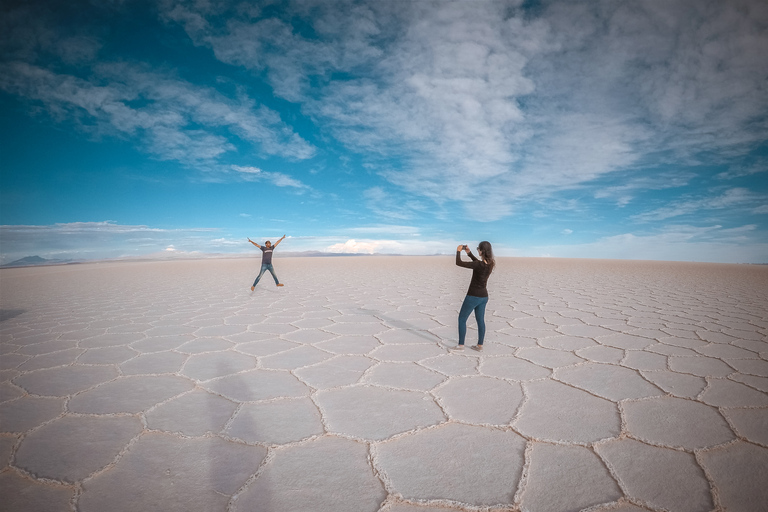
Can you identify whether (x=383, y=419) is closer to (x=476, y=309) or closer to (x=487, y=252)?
(x=476, y=309)

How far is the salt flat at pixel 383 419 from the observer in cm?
133

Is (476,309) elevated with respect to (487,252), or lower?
lower

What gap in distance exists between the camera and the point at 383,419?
6.14ft

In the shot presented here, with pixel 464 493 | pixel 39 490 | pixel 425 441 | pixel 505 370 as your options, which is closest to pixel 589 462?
pixel 464 493

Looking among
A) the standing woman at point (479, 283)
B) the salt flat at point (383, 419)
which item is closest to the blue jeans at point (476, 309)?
the standing woman at point (479, 283)

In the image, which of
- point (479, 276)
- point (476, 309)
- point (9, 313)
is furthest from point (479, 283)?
point (9, 313)

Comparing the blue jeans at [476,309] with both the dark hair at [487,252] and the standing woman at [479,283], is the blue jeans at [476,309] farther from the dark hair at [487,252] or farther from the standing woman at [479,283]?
the dark hair at [487,252]

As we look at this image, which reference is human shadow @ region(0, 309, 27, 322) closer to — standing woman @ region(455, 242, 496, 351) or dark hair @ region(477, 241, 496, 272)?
standing woman @ region(455, 242, 496, 351)

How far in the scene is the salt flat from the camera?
1331 millimetres

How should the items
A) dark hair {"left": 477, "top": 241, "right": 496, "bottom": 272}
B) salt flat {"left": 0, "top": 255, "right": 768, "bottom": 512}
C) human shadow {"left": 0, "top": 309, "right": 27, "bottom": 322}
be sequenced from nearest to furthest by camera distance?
1. salt flat {"left": 0, "top": 255, "right": 768, "bottom": 512}
2. dark hair {"left": 477, "top": 241, "right": 496, "bottom": 272}
3. human shadow {"left": 0, "top": 309, "right": 27, "bottom": 322}

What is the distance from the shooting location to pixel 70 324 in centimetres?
427

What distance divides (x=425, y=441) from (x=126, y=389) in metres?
2.15

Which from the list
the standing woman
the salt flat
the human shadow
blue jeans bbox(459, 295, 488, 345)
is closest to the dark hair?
the standing woman

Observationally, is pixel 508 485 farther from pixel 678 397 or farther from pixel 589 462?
pixel 678 397
